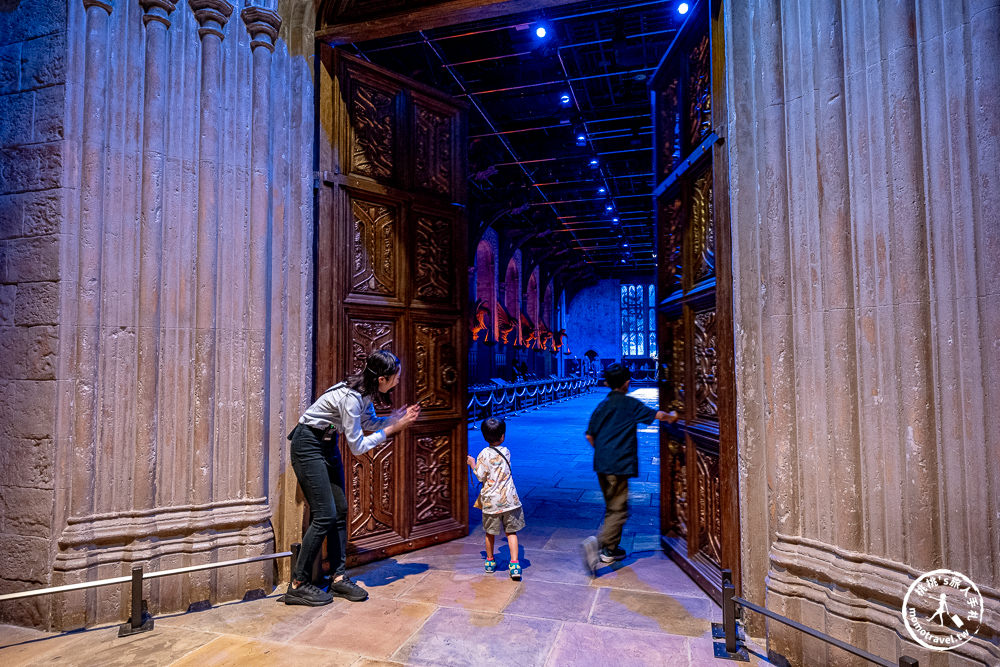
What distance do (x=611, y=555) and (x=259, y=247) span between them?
3285 millimetres

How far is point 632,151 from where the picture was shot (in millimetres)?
13500

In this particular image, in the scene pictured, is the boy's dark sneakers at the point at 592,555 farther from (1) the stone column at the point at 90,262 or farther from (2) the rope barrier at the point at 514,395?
(2) the rope barrier at the point at 514,395

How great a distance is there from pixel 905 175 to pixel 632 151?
1177 centimetres

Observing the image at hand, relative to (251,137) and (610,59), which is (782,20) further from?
(610,59)

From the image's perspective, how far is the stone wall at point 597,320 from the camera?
118 ft

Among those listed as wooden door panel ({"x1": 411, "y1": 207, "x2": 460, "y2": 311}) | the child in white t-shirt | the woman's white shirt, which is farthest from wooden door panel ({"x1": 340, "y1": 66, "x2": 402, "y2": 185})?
the child in white t-shirt

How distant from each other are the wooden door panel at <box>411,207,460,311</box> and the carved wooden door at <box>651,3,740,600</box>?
176 cm

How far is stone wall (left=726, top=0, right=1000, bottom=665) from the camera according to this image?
2.21m

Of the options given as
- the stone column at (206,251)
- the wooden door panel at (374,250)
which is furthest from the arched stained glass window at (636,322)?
the stone column at (206,251)

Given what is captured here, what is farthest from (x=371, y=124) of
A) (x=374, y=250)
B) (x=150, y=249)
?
(x=150, y=249)

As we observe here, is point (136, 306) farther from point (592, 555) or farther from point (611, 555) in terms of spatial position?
point (611, 555)

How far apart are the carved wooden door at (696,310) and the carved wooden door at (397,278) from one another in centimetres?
174

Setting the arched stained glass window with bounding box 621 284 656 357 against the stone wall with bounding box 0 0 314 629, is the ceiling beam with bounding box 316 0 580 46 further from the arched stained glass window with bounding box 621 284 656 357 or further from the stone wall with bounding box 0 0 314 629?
the arched stained glass window with bounding box 621 284 656 357

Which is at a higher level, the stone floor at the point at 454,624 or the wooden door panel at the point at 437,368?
the wooden door panel at the point at 437,368
